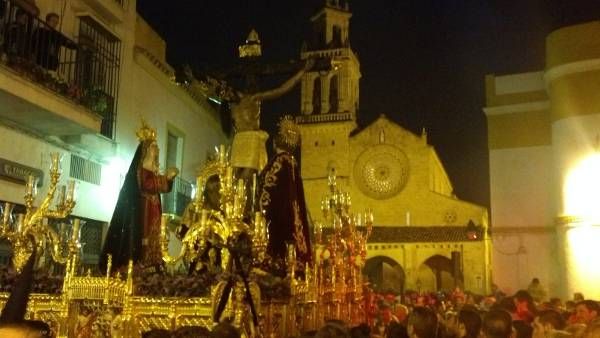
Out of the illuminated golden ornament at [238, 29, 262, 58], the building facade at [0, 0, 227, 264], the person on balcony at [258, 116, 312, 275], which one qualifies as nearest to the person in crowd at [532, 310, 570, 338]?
Answer: the person on balcony at [258, 116, 312, 275]

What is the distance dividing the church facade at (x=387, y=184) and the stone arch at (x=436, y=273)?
59mm

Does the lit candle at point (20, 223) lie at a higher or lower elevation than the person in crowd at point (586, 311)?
higher

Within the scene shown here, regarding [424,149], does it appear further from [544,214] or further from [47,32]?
[47,32]

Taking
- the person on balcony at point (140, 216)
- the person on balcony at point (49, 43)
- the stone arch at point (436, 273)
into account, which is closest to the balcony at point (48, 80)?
the person on balcony at point (49, 43)

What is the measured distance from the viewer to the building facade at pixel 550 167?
18969 millimetres

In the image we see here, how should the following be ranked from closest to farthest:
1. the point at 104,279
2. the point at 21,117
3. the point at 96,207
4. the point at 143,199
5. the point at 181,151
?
the point at 104,279
the point at 143,199
the point at 21,117
the point at 96,207
the point at 181,151

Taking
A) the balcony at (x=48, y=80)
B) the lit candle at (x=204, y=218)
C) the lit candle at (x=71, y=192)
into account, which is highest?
the balcony at (x=48, y=80)

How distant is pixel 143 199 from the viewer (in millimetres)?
8977

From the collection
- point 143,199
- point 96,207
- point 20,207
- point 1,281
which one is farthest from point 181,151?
point 1,281

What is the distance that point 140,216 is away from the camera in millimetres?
8844

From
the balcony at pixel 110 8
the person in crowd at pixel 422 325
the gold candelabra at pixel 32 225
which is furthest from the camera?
the balcony at pixel 110 8

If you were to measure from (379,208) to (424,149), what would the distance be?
506 centimetres

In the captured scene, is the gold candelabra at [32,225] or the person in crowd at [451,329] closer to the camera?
the person in crowd at [451,329]

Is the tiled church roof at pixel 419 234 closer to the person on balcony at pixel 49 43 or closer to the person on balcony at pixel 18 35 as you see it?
the person on balcony at pixel 49 43
